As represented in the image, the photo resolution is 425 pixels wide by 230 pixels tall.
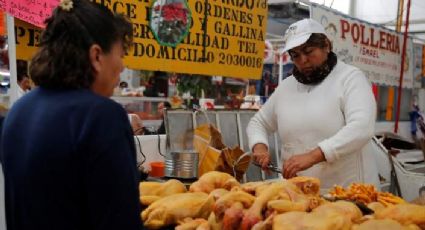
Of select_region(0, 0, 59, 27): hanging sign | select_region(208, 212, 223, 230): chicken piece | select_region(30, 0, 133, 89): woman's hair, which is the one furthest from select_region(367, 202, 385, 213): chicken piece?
select_region(0, 0, 59, 27): hanging sign

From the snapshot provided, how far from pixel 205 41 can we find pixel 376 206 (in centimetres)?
209

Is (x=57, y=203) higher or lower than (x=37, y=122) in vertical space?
lower

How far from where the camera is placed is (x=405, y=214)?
57.1 inches

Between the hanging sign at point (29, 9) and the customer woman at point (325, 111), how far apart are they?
131cm

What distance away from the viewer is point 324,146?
2297 mm

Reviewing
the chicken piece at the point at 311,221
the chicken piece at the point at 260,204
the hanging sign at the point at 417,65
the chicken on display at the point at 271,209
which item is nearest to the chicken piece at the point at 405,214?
the chicken on display at the point at 271,209

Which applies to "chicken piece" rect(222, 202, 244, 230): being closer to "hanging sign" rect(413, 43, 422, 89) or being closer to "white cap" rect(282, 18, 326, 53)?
"white cap" rect(282, 18, 326, 53)

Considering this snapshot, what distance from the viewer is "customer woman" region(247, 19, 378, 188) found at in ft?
7.86

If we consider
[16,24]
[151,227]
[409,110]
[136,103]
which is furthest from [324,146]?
[409,110]

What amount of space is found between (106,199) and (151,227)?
500 millimetres

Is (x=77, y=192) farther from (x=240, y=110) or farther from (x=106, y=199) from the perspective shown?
(x=240, y=110)

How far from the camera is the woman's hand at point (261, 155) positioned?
2.56 metres

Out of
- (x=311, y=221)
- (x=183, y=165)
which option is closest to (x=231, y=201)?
(x=311, y=221)

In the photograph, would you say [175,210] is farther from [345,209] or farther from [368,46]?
[368,46]
